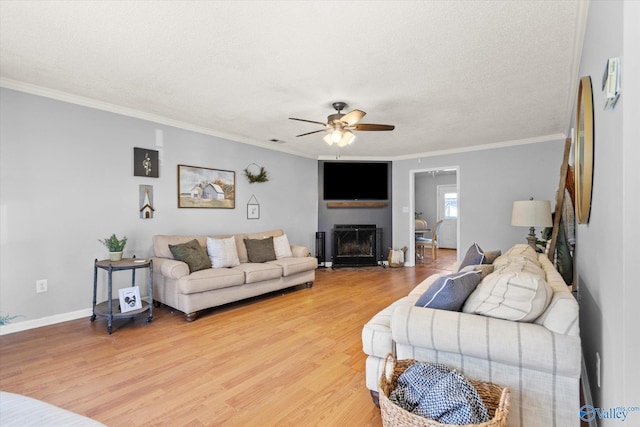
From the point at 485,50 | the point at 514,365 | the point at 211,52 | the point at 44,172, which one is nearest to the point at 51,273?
the point at 44,172

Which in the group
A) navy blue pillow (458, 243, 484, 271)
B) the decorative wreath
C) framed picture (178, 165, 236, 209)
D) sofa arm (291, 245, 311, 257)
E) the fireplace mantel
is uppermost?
the decorative wreath

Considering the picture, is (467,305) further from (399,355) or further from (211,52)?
(211,52)

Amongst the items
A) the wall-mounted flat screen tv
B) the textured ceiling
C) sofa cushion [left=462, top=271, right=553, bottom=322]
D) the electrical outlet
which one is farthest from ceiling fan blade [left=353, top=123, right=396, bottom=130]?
the electrical outlet

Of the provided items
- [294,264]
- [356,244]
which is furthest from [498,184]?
[294,264]

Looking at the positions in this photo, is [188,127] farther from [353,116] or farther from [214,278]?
[353,116]

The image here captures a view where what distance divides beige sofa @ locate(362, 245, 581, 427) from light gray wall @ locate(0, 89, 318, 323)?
348 cm

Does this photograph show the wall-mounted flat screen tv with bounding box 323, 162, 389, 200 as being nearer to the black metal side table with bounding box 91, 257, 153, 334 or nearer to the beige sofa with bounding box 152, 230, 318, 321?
the beige sofa with bounding box 152, 230, 318, 321

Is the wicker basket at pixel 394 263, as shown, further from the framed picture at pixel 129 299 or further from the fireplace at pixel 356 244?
the framed picture at pixel 129 299

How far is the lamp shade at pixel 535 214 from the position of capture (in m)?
3.59

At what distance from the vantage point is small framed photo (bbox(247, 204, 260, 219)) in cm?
519

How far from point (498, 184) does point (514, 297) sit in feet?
15.0

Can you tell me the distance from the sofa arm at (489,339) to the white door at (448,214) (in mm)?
8695

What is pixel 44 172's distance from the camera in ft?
10.3

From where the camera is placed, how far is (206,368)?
2285 mm
